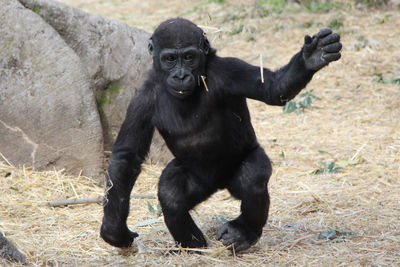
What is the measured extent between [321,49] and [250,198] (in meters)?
1.22

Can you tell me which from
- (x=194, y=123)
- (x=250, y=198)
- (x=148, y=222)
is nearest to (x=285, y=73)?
(x=194, y=123)

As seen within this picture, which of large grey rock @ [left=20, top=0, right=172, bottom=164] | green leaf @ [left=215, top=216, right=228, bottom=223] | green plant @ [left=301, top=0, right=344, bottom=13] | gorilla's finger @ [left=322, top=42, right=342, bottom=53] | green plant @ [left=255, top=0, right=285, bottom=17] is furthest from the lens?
green plant @ [left=255, top=0, right=285, bottom=17]

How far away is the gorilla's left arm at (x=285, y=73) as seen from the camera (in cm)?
339

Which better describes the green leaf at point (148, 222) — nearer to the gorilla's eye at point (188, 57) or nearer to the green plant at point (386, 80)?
the gorilla's eye at point (188, 57)

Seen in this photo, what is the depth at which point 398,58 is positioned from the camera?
371 inches

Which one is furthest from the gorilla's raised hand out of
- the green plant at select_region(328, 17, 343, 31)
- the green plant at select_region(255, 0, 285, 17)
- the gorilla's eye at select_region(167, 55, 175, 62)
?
the green plant at select_region(255, 0, 285, 17)

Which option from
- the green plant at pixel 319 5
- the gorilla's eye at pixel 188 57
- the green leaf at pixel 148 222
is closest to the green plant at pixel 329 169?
the green leaf at pixel 148 222

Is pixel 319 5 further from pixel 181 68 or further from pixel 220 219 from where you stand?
pixel 181 68

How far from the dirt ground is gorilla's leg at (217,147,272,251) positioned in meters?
0.12

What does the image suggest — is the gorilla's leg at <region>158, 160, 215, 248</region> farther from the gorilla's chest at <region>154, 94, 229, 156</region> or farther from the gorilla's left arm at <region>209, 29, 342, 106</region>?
the gorilla's left arm at <region>209, 29, 342, 106</region>

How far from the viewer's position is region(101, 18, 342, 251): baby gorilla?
405 cm

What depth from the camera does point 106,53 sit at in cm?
668

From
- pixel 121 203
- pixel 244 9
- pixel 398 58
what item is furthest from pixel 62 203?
pixel 244 9

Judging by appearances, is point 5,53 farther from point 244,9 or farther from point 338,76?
point 244,9
